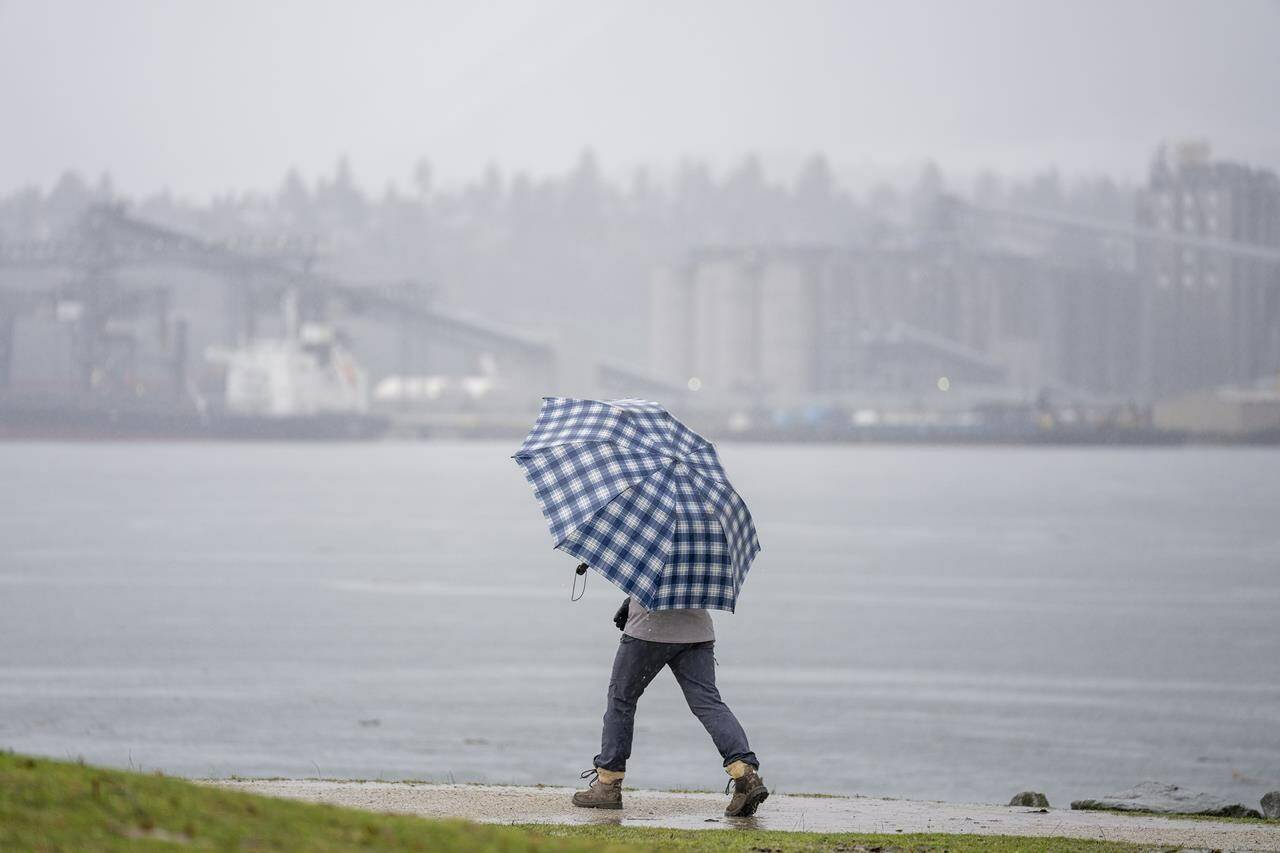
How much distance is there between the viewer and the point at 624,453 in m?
6.66

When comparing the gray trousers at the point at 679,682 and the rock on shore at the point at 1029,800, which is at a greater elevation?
the gray trousers at the point at 679,682

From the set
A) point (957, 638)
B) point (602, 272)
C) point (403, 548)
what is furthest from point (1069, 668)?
point (602, 272)

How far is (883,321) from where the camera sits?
486ft

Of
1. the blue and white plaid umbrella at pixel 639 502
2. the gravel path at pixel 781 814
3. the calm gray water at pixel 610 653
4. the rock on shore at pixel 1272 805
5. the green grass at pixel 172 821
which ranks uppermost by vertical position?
the blue and white plaid umbrella at pixel 639 502

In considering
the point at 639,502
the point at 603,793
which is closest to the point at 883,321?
the point at 603,793

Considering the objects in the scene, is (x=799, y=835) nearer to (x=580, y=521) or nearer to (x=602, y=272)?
(x=580, y=521)

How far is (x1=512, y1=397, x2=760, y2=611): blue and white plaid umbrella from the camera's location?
6555 millimetres

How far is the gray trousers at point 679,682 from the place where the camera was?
683 centimetres

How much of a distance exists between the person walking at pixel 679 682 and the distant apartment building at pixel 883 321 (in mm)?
132959

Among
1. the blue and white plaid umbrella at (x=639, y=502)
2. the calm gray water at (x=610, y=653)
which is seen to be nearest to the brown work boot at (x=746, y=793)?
the blue and white plaid umbrella at (x=639, y=502)

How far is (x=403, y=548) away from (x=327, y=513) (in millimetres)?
15837

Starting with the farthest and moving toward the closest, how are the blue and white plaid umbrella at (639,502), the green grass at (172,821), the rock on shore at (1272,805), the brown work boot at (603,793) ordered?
the rock on shore at (1272,805), the brown work boot at (603,793), the blue and white plaid umbrella at (639,502), the green grass at (172,821)

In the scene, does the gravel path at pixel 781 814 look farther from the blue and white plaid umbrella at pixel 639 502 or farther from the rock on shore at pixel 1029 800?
the blue and white plaid umbrella at pixel 639 502

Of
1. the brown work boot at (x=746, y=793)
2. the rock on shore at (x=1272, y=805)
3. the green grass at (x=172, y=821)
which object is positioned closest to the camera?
the green grass at (x=172, y=821)
